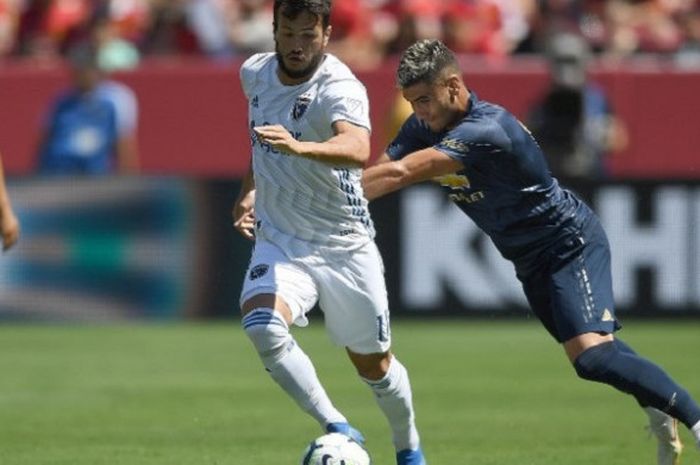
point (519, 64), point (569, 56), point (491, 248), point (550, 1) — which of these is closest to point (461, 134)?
point (491, 248)

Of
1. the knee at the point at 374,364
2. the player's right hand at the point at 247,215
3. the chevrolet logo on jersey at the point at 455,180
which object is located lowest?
the knee at the point at 374,364

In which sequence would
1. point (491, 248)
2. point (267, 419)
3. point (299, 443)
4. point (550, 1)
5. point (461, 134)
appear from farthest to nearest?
1. point (550, 1)
2. point (491, 248)
3. point (267, 419)
4. point (299, 443)
5. point (461, 134)

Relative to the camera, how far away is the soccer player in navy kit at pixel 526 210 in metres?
8.70

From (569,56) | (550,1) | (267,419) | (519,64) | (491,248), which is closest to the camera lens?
(267,419)

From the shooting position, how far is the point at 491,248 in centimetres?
1658

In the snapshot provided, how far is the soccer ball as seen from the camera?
28.2 ft

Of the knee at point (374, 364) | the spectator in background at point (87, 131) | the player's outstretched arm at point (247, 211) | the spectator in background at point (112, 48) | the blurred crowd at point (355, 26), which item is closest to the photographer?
the knee at point (374, 364)

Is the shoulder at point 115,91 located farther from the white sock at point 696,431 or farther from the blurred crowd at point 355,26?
the white sock at point 696,431

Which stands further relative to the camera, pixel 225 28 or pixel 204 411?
pixel 225 28

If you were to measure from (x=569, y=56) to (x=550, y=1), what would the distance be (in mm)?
3434

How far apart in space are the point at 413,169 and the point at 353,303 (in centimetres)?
81

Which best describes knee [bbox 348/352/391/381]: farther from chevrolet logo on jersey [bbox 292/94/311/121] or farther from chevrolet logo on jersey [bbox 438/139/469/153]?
Answer: chevrolet logo on jersey [bbox 292/94/311/121]

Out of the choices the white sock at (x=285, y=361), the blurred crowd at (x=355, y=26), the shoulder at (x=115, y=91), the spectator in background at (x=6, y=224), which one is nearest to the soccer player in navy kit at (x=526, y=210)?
the white sock at (x=285, y=361)

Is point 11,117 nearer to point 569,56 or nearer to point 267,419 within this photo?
point 569,56
